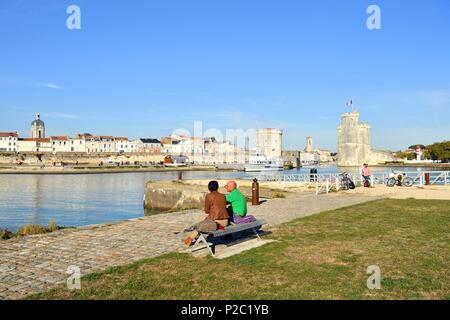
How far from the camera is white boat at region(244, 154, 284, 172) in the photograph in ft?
359

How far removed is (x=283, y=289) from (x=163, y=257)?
2.95m

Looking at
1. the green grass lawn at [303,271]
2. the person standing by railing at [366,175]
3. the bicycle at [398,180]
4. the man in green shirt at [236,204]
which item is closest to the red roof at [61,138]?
the person standing by railing at [366,175]

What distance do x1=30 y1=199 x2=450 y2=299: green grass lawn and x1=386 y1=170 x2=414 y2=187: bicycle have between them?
19014 millimetres

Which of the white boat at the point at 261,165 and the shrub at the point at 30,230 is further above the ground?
the white boat at the point at 261,165

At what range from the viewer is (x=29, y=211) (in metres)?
29.7

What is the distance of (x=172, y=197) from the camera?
95.2 ft

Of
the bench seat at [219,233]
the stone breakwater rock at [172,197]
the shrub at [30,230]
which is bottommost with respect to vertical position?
the stone breakwater rock at [172,197]

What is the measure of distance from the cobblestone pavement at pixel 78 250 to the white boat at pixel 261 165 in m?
96.5

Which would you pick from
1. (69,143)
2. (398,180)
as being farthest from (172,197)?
(69,143)

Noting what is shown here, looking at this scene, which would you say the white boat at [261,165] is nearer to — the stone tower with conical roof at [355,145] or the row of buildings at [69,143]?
the row of buildings at [69,143]

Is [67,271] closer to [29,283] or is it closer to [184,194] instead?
[29,283]

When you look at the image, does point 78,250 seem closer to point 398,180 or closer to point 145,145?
point 398,180

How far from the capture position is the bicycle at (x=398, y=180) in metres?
28.4

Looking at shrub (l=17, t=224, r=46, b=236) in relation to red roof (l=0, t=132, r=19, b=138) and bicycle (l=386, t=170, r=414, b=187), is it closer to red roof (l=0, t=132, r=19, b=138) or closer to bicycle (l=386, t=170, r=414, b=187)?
bicycle (l=386, t=170, r=414, b=187)
